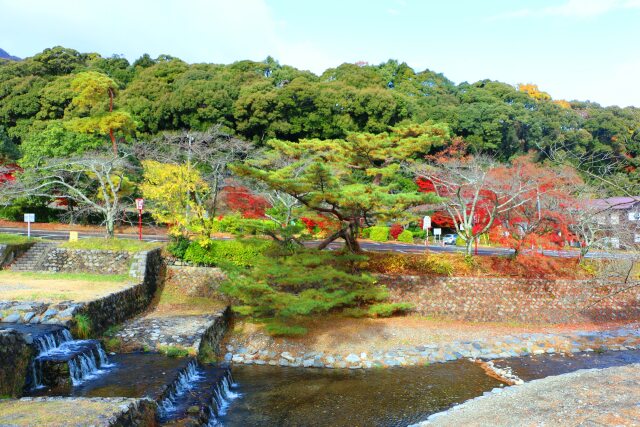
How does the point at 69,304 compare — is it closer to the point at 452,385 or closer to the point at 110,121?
the point at 452,385

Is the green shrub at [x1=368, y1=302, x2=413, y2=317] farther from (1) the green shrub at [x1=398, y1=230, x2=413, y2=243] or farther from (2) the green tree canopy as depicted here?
(1) the green shrub at [x1=398, y1=230, x2=413, y2=243]

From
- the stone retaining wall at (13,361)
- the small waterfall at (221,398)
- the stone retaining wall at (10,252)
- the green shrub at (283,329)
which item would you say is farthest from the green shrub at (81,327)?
the stone retaining wall at (10,252)

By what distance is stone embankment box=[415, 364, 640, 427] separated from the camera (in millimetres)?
8500

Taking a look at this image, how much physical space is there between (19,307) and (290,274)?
22.9ft

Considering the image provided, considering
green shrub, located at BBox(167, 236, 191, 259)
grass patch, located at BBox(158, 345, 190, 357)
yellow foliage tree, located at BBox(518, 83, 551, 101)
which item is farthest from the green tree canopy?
yellow foliage tree, located at BBox(518, 83, 551, 101)

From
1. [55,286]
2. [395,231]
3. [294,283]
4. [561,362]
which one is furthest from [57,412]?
[395,231]

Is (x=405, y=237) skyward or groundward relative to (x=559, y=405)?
skyward

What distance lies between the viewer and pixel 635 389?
395 inches

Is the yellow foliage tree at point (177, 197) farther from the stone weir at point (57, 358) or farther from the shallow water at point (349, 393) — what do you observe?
the stone weir at point (57, 358)

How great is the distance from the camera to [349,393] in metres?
11.1

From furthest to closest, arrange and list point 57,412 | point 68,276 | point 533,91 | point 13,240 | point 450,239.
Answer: point 533,91 → point 450,239 → point 13,240 → point 68,276 → point 57,412

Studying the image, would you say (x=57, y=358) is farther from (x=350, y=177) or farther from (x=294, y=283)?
(x=350, y=177)

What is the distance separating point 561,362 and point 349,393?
7.06 m

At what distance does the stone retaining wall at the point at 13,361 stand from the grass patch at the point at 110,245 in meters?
7.99
